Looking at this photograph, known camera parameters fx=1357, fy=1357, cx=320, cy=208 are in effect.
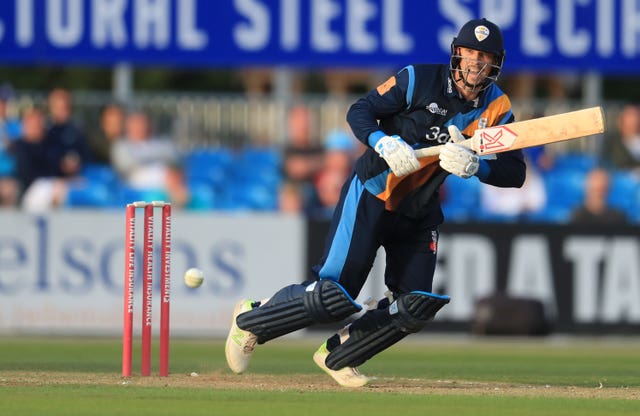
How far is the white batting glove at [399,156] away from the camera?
23.4ft

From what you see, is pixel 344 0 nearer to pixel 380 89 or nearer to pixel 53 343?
pixel 53 343

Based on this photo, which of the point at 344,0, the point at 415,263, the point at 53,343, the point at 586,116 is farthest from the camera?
the point at 344,0

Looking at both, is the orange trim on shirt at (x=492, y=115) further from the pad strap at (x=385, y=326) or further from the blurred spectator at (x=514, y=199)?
the blurred spectator at (x=514, y=199)

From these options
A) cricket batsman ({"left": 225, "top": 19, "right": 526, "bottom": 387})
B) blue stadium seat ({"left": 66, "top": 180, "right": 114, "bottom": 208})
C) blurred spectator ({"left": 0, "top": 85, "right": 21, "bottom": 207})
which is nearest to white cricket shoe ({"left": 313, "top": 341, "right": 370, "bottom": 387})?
cricket batsman ({"left": 225, "top": 19, "right": 526, "bottom": 387})

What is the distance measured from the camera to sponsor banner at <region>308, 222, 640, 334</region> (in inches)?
533

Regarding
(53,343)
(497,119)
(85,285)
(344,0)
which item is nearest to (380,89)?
(497,119)

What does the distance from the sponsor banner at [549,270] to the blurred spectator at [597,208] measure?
0.21m

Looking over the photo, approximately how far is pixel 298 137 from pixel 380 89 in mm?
7691

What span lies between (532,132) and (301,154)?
7.89m

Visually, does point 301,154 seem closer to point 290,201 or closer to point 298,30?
point 290,201

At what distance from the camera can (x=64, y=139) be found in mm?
14312

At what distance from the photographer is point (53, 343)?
12.0 metres

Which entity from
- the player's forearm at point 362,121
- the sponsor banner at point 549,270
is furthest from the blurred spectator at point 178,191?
the player's forearm at point 362,121

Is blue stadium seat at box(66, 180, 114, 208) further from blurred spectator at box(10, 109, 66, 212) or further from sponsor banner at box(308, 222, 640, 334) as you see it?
sponsor banner at box(308, 222, 640, 334)
